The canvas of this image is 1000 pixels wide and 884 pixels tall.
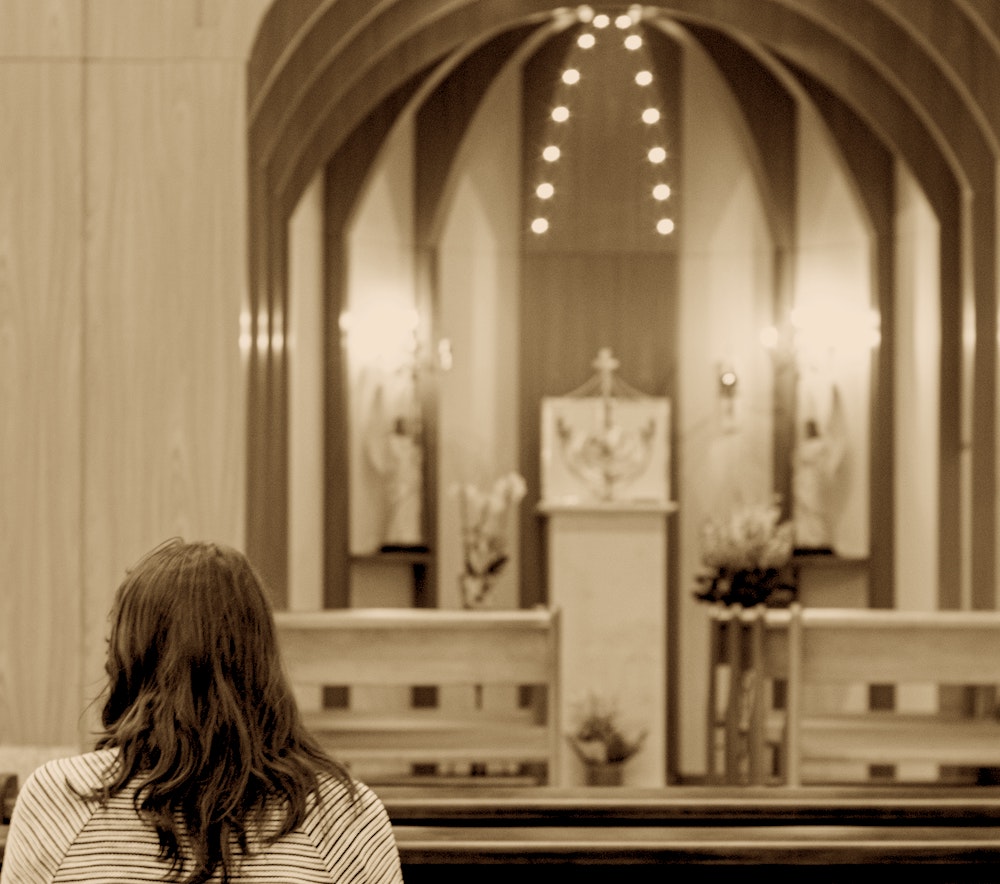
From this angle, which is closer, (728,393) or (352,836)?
(352,836)

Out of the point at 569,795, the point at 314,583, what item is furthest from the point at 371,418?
the point at 569,795

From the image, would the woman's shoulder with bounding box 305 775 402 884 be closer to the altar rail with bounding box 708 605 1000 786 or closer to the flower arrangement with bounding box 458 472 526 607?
the altar rail with bounding box 708 605 1000 786

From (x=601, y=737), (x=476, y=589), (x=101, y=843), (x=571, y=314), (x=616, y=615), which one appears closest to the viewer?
(x=101, y=843)

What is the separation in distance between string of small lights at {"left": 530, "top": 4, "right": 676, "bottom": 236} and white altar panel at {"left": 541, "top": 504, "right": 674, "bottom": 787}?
3479mm

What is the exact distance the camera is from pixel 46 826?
1.77 metres

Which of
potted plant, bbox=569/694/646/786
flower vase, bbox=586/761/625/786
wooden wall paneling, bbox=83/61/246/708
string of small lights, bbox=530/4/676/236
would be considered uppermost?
string of small lights, bbox=530/4/676/236

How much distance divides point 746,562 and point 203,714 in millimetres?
7356

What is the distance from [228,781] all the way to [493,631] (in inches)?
178

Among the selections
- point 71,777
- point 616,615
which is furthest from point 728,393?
point 71,777

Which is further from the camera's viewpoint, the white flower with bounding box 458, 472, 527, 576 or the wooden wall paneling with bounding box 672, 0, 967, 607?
the white flower with bounding box 458, 472, 527, 576

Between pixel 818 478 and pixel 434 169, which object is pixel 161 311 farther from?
pixel 818 478

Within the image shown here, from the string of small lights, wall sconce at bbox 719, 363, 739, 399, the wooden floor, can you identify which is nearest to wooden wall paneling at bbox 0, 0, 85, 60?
the string of small lights

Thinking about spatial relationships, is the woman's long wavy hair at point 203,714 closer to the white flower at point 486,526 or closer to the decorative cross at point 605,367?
the white flower at point 486,526

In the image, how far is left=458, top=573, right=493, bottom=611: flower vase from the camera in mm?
10047
